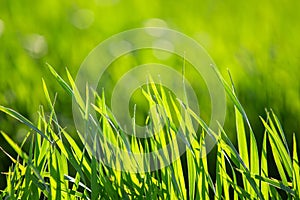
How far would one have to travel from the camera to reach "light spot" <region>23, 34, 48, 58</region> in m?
2.12

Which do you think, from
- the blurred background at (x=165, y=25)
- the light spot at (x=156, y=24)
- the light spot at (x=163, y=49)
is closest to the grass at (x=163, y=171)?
the blurred background at (x=165, y=25)

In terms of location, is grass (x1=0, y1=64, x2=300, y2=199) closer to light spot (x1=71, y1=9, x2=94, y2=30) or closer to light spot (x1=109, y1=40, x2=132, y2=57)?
light spot (x1=109, y1=40, x2=132, y2=57)

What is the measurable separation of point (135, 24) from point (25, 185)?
4.69 ft

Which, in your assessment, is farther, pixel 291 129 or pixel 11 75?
pixel 11 75

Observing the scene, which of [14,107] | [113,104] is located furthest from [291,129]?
[14,107]

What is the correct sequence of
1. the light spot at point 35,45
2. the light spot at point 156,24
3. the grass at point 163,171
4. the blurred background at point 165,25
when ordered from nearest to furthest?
the grass at point 163,171 → the blurred background at point 165,25 → the light spot at point 35,45 → the light spot at point 156,24

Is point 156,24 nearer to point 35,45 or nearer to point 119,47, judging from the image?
point 119,47

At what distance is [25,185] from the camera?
99 cm

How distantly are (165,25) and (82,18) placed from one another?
305 mm

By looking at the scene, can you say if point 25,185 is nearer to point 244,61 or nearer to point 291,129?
point 291,129

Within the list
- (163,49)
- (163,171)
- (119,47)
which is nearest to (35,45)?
(119,47)

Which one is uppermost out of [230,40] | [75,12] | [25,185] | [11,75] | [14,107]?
[75,12]

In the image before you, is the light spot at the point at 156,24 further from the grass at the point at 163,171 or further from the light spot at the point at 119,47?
the grass at the point at 163,171

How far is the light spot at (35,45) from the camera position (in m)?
2.12
